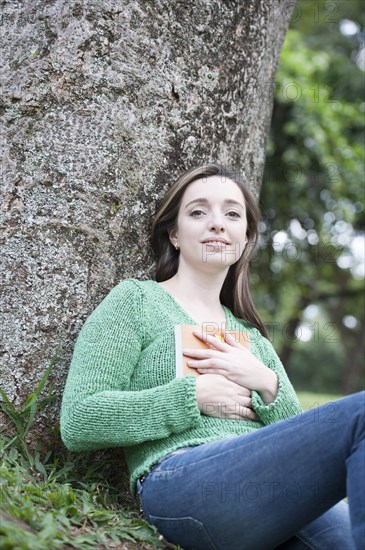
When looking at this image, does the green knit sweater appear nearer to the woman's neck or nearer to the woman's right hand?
the woman's right hand

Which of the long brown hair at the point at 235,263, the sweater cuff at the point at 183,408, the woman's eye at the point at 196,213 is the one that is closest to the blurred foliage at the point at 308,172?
the long brown hair at the point at 235,263

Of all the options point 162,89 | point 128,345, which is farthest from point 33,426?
point 162,89

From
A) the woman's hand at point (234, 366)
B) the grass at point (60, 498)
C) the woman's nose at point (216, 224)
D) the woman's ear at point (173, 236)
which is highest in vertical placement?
the woman's nose at point (216, 224)

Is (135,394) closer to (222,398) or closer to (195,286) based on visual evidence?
(222,398)

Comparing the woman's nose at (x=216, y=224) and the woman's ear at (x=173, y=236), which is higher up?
the woman's nose at (x=216, y=224)

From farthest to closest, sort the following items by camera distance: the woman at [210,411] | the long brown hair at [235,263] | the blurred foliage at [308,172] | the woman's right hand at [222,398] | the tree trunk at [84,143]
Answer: the blurred foliage at [308,172] < the long brown hair at [235,263] < the tree trunk at [84,143] < the woman's right hand at [222,398] < the woman at [210,411]

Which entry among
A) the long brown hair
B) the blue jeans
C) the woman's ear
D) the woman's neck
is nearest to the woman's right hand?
the blue jeans

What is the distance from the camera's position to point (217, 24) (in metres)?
3.15

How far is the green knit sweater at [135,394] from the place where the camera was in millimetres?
2318

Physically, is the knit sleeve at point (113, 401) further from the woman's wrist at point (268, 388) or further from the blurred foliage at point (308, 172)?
the blurred foliage at point (308, 172)

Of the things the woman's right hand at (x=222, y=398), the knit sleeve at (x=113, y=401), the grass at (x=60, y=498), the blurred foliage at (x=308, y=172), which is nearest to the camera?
the grass at (x=60, y=498)

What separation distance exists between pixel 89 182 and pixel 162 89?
0.54 m

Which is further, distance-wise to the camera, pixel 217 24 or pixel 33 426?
pixel 217 24

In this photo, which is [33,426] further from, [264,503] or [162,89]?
[162,89]
